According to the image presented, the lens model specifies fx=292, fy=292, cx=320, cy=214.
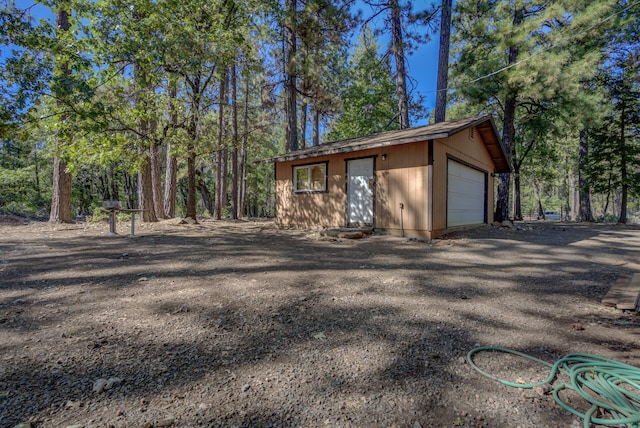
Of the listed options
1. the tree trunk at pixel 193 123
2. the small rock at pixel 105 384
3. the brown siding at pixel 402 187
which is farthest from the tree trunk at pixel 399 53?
the small rock at pixel 105 384

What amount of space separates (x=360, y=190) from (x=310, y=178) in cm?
192

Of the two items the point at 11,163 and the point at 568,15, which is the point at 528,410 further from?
the point at 11,163

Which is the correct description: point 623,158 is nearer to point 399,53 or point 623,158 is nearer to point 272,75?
point 399,53

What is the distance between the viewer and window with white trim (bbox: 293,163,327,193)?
30.1 feet

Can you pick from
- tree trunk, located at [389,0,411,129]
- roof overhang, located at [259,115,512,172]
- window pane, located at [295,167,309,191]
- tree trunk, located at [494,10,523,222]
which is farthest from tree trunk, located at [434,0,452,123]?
window pane, located at [295,167,309,191]

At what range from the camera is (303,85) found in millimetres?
12664

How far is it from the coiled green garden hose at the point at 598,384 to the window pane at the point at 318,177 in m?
7.61

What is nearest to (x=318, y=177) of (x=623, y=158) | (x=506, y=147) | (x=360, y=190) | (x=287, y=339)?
(x=360, y=190)

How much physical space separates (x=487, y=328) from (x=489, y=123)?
9143 mm

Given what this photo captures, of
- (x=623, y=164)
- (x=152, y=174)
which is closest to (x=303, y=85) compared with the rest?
(x=152, y=174)

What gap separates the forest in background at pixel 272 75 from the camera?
596 cm

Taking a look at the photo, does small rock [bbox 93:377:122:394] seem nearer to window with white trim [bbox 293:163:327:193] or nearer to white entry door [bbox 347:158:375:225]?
white entry door [bbox 347:158:375:225]

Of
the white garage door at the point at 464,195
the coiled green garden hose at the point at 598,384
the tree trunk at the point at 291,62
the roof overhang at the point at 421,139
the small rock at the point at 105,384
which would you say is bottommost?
the coiled green garden hose at the point at 598,384

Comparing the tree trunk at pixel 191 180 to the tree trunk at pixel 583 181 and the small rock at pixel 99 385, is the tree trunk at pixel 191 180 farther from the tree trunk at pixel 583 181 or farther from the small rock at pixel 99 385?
the tree trunk at pixel 583 181
